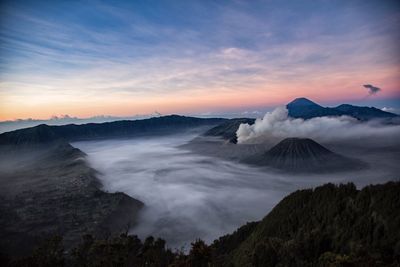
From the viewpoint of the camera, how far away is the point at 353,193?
67.4 m

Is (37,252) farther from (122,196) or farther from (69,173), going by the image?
(69,173)

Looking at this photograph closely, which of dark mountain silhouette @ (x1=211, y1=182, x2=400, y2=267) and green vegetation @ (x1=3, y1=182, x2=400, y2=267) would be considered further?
dark mountain silhouette @ (x1=211, y1=182, x2=400, y2=267)

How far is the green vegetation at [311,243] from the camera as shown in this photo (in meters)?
40.2

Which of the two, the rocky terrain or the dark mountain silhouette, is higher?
the dark mountain silhouette

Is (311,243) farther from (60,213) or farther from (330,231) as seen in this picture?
(60,213)

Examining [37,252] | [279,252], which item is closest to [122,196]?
[37,252]

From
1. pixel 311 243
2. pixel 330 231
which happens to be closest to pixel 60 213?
pixel 311 243

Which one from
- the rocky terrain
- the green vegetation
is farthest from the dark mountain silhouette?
the rocky terrain

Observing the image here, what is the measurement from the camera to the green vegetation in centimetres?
4016

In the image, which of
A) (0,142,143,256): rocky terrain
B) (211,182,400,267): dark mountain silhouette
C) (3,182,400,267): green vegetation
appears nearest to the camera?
(3,182,400,267): green vegetation

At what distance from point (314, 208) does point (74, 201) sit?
4531 inches

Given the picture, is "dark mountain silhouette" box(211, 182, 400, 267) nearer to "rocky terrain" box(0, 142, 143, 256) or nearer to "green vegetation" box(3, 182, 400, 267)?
"green vegetation" box(3, 182, 400, 267)

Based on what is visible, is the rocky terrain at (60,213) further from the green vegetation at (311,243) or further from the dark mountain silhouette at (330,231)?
the dark mountain silhouette at (330,231)

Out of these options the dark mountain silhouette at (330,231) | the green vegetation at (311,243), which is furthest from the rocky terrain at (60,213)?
the dark mountain silhouette at (330,231)
